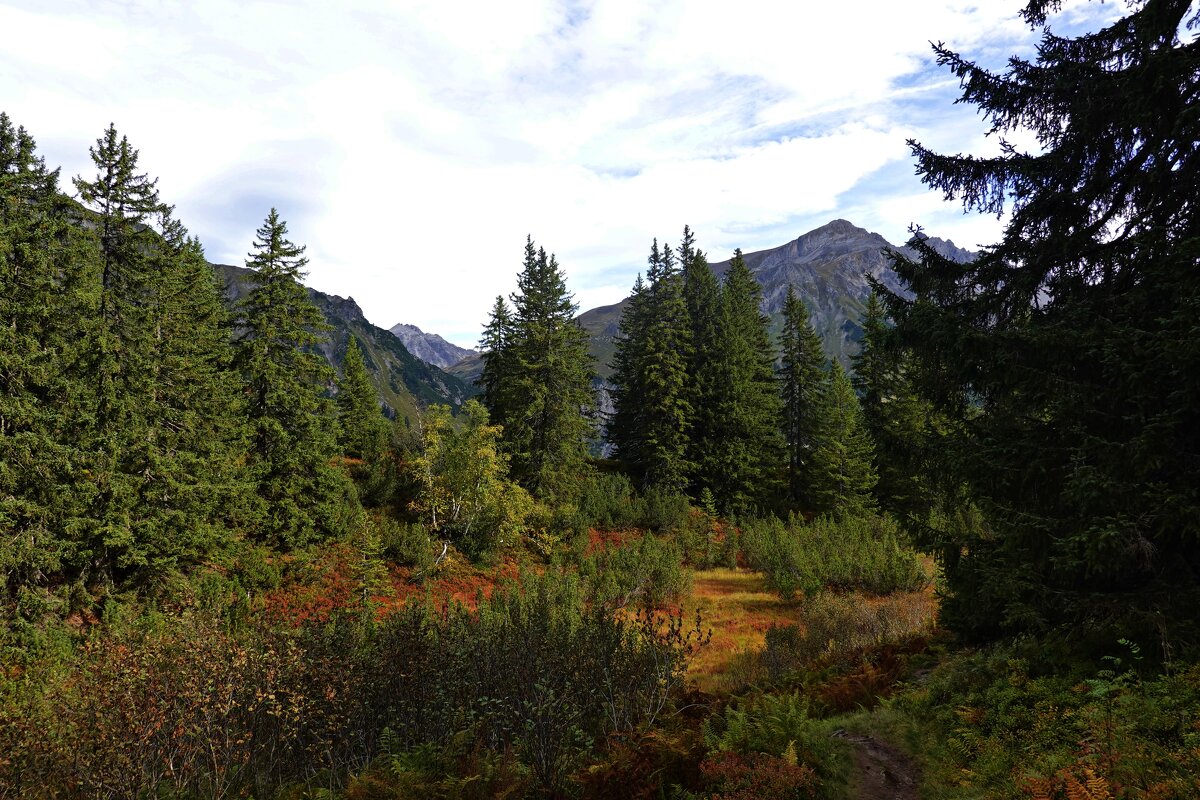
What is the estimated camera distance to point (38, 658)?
1290 centimetres

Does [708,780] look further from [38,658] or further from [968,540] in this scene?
[38,658]

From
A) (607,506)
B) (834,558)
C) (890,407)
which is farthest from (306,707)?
(890,407)

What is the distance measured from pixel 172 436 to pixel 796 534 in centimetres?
2525

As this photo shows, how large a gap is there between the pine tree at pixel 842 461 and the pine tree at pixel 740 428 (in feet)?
8.69

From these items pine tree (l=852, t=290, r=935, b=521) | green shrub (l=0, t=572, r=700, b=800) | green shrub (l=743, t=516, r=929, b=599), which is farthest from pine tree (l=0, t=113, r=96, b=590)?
pine tree (l=852, t=290, r=935, b=521)

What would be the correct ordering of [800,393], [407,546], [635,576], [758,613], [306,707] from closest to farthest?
1. [306,707]
2. [758,613]
3. [635,576]
4. [407,546]
5. [800,393]

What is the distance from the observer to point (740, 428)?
109 feet

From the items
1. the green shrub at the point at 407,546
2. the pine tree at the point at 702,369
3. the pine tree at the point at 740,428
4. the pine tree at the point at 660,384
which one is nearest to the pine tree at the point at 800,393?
the pine tree at the point at 740,428

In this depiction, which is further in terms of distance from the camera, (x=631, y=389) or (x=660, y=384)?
(x=631, y=389)

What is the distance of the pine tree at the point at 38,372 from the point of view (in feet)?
44.3

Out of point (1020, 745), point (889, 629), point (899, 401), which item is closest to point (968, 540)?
point (1020, 745)

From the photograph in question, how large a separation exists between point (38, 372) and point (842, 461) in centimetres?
3417

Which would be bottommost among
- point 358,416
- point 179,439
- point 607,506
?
point 607,506

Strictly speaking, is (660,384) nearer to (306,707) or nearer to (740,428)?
(740,428)
